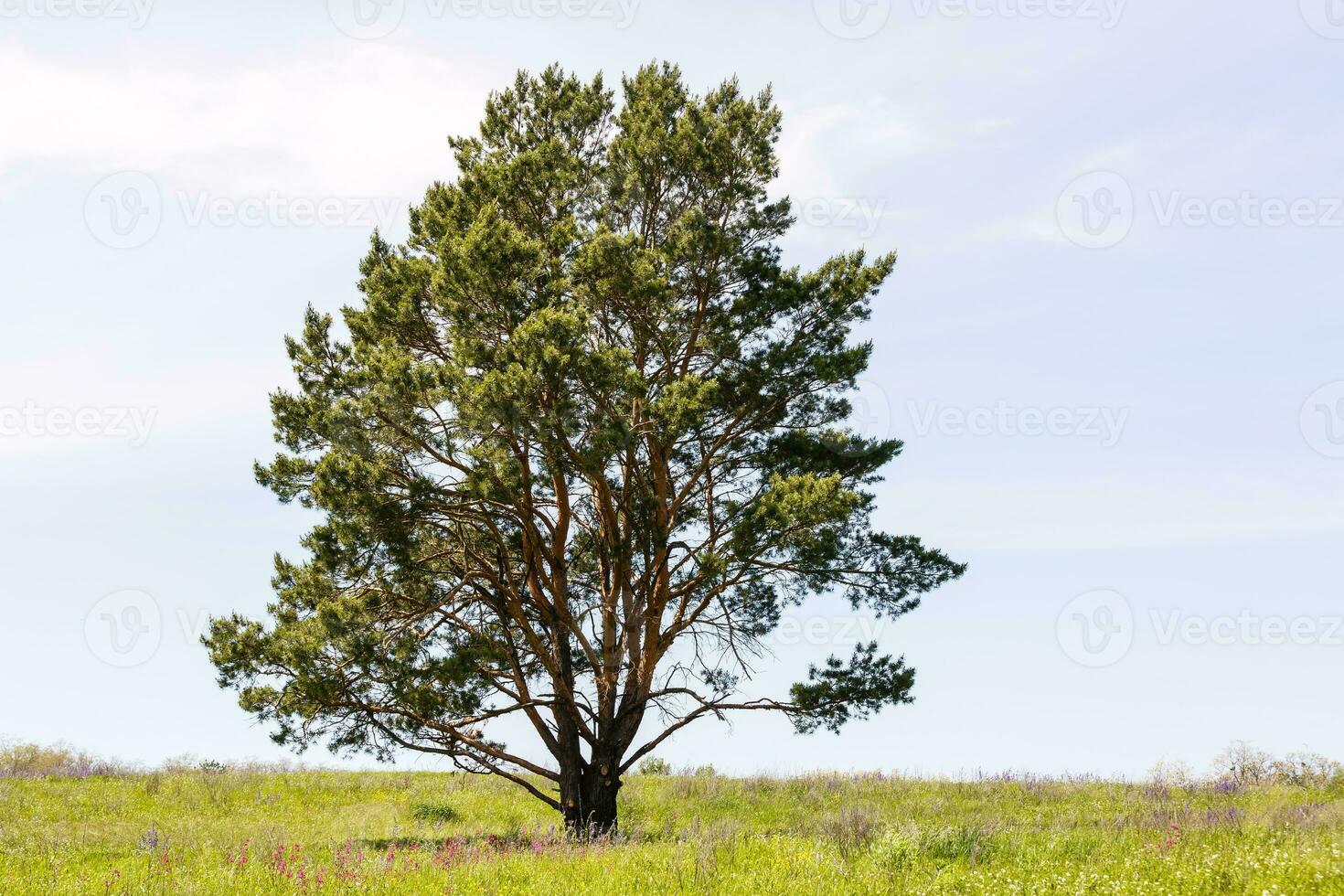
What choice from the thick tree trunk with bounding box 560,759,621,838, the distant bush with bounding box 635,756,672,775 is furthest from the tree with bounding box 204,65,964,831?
the distant bush with bounding box 635,756,672,775

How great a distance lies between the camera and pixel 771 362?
1608cm

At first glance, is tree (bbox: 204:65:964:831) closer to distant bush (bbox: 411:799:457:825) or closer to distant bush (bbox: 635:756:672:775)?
distant bush (bbox: 411:799:457:825)

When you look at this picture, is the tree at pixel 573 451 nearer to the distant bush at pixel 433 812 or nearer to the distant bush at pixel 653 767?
the distant bush at pixel 433 812

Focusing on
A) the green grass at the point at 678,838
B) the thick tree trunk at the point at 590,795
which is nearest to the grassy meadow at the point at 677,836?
the green grass at the point at 678,838

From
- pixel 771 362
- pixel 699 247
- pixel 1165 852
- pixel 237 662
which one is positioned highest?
pixel 699 247

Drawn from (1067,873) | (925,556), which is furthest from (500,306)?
(1067,873)

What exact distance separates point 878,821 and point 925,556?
17.6 feet

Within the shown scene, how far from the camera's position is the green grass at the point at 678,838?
924cm

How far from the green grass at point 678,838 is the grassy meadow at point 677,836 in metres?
0.04

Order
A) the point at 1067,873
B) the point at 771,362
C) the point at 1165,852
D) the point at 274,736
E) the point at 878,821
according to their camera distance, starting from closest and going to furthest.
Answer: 1. the point at 1067,873
2. the point at 1165,852
3. the point at 878,821
4. the point at 274,736
5. the point at 771,362

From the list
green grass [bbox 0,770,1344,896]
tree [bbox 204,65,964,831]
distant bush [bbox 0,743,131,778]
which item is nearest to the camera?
green grass [bbox 0,770,1344,896]

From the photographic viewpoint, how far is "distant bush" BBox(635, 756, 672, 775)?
987 inches

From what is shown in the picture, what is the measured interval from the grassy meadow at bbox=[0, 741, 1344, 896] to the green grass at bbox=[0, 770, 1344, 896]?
44 millimetres

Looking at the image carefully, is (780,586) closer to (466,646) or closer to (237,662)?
(466,646)
